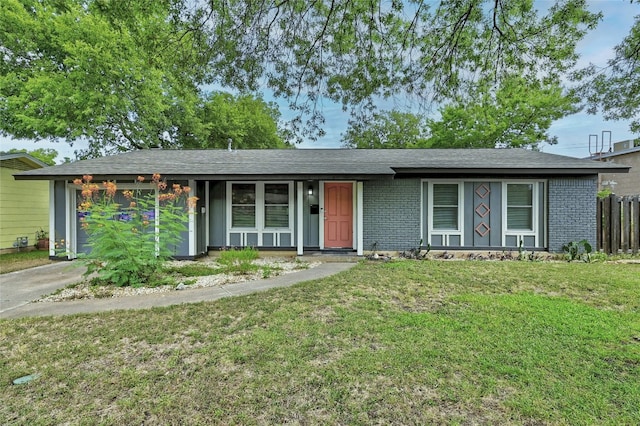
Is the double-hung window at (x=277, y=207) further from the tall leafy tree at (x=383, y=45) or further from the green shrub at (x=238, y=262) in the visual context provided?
the tall leafy tree at (x=383, y=45)

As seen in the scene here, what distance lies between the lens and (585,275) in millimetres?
6098

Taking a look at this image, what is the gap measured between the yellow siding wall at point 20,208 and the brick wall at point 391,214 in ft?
39.3

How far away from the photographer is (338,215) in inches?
371

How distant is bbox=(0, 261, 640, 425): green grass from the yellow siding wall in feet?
31.7

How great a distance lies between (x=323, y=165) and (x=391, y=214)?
247 cm

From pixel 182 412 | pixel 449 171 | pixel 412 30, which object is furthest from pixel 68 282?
pixel 449 171

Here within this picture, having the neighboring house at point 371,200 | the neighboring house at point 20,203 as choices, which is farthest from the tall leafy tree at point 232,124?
the neighboring house at point 371,200

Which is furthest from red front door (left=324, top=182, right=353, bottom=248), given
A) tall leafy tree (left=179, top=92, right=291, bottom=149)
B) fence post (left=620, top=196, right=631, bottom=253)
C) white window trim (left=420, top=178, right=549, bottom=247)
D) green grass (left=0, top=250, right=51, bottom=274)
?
tall leafy tree (left=179, top=92, right=291, bottom=149)

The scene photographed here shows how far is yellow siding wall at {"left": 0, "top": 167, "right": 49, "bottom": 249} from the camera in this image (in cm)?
1043

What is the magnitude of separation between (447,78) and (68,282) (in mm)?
7840

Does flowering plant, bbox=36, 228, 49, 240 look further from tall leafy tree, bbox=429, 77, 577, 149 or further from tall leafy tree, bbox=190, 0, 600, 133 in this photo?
tall leafy tree, bbox=429, 77, 577, 149

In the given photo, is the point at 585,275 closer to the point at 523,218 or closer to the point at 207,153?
the point at 523,218

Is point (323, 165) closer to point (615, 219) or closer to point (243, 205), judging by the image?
point (243, 205)

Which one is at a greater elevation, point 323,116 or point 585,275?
point 323,116
